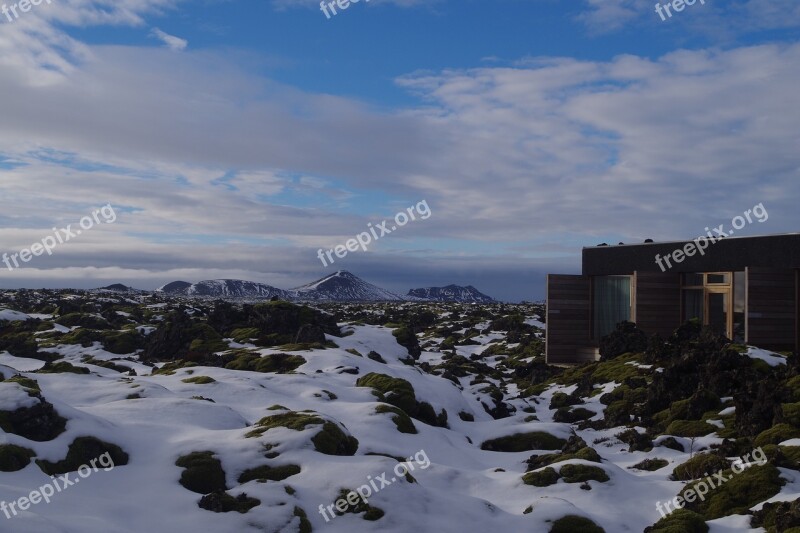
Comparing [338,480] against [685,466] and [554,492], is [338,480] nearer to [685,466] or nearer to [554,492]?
[554,492]

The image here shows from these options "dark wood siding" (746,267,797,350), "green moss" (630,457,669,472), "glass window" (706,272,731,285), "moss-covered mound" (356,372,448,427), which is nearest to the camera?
"green moss" (630,457,669,472)

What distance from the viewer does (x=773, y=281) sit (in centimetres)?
3669

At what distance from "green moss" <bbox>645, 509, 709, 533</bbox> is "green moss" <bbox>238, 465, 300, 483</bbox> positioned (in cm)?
1020

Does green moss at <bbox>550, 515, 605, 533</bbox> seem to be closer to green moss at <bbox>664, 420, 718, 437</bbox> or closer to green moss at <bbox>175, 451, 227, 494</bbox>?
green moss at <bbox>175, 451, 227, 494</bbox>

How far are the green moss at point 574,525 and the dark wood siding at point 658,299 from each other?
32.0 metres

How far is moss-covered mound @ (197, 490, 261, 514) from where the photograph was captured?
15641 mm

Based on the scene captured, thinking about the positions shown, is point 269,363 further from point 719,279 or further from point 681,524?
point 719,279

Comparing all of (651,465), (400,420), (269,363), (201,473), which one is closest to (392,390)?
(400,420)

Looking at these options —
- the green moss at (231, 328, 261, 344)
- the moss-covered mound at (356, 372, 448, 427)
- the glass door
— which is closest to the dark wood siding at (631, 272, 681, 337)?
the glass door

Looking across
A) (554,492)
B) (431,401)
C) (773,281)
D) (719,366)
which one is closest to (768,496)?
(554,492)

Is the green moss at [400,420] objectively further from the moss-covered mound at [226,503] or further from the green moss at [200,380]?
the moss-covered mound at [226,503]

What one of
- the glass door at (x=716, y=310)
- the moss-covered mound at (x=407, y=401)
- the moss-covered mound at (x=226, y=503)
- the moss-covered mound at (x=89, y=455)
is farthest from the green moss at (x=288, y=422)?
the glass door at (x=716, y=310)

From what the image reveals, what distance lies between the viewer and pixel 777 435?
2203 cm

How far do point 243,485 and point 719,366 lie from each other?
80.2 feet
